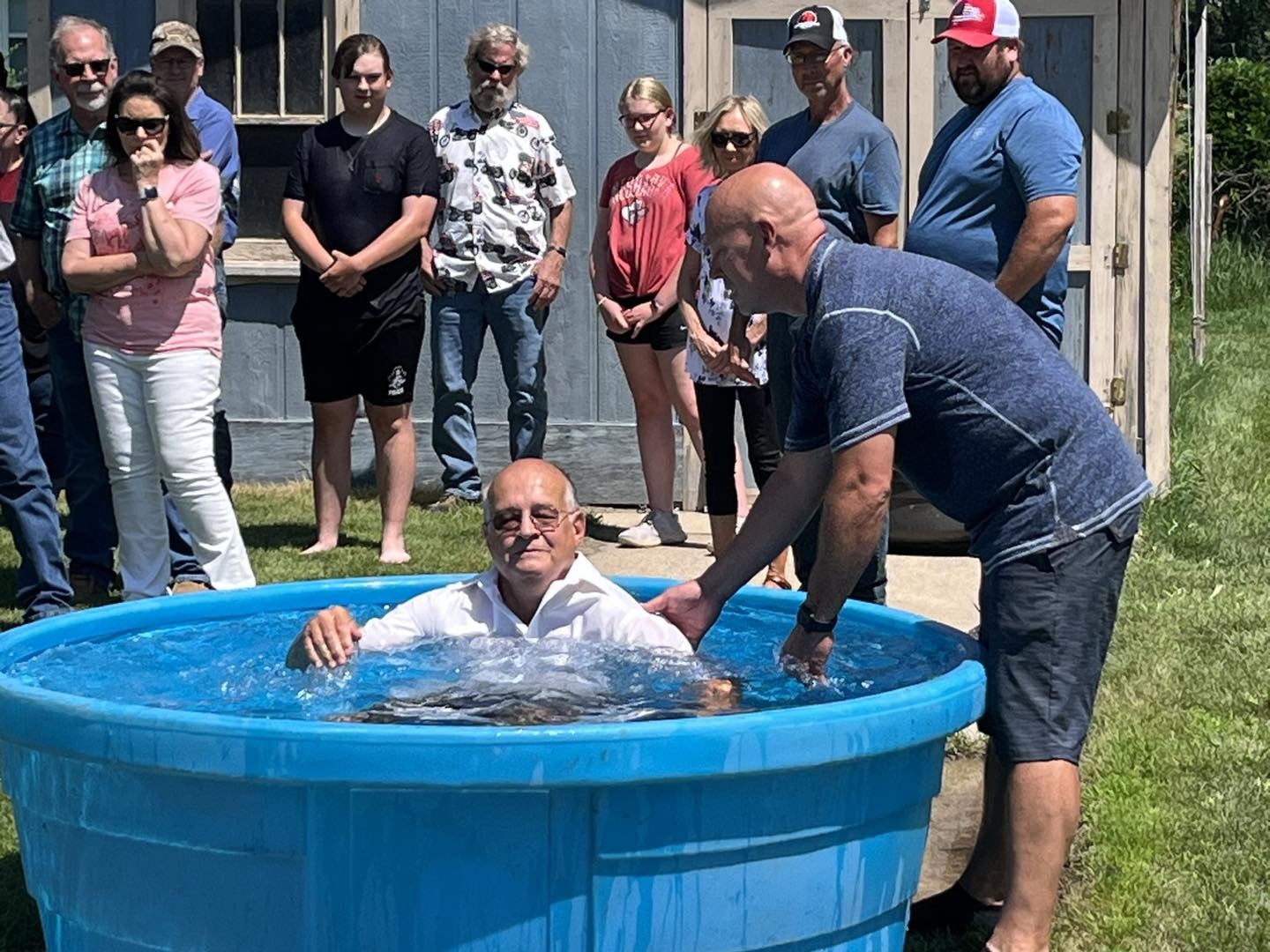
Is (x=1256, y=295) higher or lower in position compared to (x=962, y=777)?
higher

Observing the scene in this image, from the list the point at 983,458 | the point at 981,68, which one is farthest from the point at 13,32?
the point at 983,458

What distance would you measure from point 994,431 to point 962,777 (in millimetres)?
1835

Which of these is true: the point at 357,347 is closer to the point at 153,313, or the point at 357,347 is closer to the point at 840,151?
the point at 153,313

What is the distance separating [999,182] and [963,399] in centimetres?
178

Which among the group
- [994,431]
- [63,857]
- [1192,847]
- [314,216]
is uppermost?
[314,216]

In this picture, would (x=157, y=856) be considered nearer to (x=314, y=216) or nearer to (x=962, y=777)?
(x=962, y=777)

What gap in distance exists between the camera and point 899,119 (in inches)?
352

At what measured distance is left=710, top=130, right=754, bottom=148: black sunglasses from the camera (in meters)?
7.16

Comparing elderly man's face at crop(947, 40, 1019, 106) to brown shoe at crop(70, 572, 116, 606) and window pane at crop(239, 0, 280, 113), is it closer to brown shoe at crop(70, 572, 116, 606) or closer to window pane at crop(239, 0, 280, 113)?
brown shoe at crop(70, 572, 116, 606)

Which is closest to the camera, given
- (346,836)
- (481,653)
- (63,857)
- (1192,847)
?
(346,836)

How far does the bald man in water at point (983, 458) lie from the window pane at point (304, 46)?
599 cm

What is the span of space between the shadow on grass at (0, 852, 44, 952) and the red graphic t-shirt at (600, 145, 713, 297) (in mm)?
4201

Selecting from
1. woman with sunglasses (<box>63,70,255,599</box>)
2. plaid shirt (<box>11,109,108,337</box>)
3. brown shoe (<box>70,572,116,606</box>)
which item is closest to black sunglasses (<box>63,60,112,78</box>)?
plaid shirt (<box>11,109,108,337</box>)

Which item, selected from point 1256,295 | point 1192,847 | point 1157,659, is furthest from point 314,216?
point 1256,295
